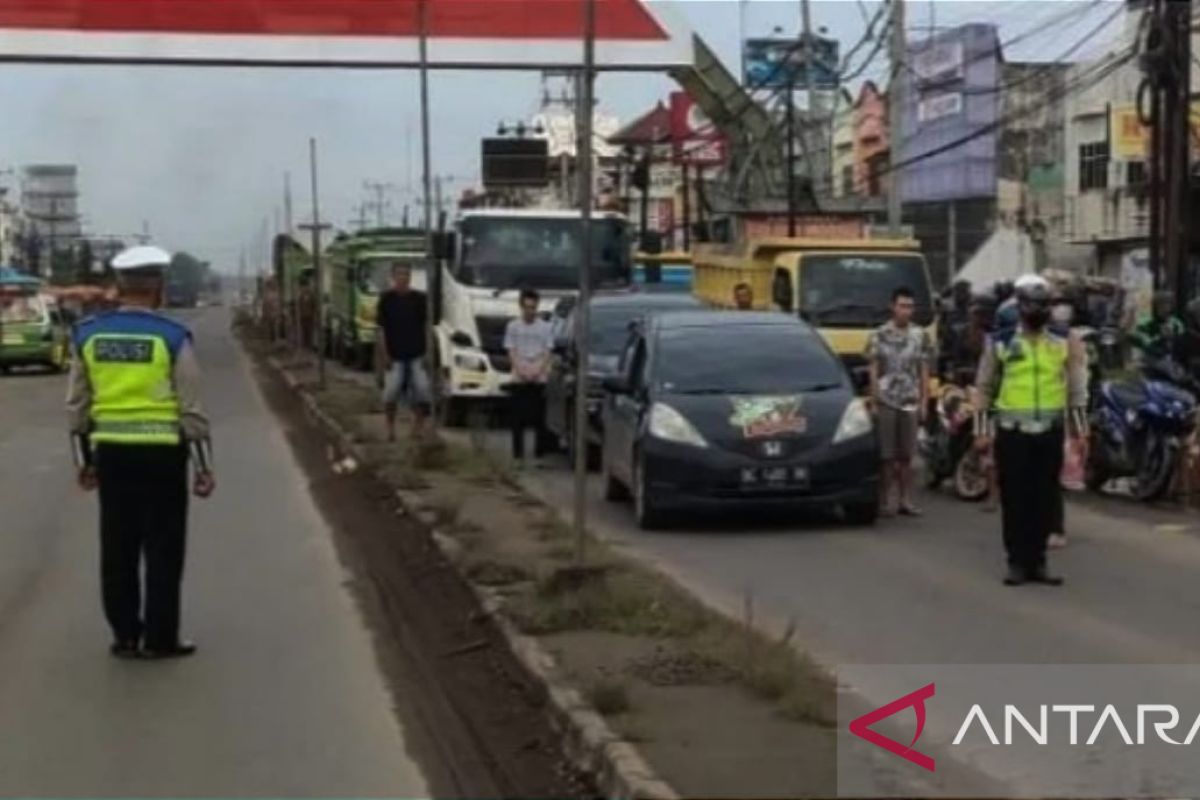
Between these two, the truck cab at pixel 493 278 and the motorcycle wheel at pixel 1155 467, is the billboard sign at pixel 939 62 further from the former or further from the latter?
the motorcycle wheel at pixel 1155 467

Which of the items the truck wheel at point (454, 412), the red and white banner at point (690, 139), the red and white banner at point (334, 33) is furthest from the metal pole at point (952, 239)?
the truck wheel at point (454, 412)

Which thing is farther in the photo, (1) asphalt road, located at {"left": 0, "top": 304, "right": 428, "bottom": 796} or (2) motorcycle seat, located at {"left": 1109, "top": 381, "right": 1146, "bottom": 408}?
(2) motorcycle seat, located at {"left": 1109, "top": 381, "right": 1146, "bottom": 408}

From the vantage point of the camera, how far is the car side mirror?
17.2 meters

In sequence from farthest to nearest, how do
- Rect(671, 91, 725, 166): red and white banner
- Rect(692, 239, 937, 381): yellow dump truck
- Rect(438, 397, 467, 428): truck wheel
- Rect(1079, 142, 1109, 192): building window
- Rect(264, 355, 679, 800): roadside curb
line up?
Rect(1079, 142, 1109, 192): building window
Rect(671, 91, 725, 166): red and white banner
Rect(438, 397, 467, 428): truck wheel
Rect(692, 239, 937, 381): yellow dump truck
Rect(264, 355, 679, 800): roadside curb

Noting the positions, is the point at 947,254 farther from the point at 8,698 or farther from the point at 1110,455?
the point at 8,698

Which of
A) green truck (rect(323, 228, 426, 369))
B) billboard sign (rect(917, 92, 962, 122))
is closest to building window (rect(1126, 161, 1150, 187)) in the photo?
billboard sign (rect(917, 92, 962, 122))

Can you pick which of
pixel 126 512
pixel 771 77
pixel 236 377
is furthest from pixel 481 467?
pixel 771 77

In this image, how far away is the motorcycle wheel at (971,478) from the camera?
58.0 ft

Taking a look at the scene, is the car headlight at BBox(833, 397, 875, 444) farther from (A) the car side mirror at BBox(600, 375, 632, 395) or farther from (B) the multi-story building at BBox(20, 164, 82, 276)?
(B) the multi-story building at BBox(20, 164, 82, 276)

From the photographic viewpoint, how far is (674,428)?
1567 cm

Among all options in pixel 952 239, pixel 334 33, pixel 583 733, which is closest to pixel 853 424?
pixel 583 733

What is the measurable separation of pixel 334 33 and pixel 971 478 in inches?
881

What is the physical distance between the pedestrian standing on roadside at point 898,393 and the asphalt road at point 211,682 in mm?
4285

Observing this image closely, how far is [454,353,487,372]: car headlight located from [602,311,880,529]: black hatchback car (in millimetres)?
11032
